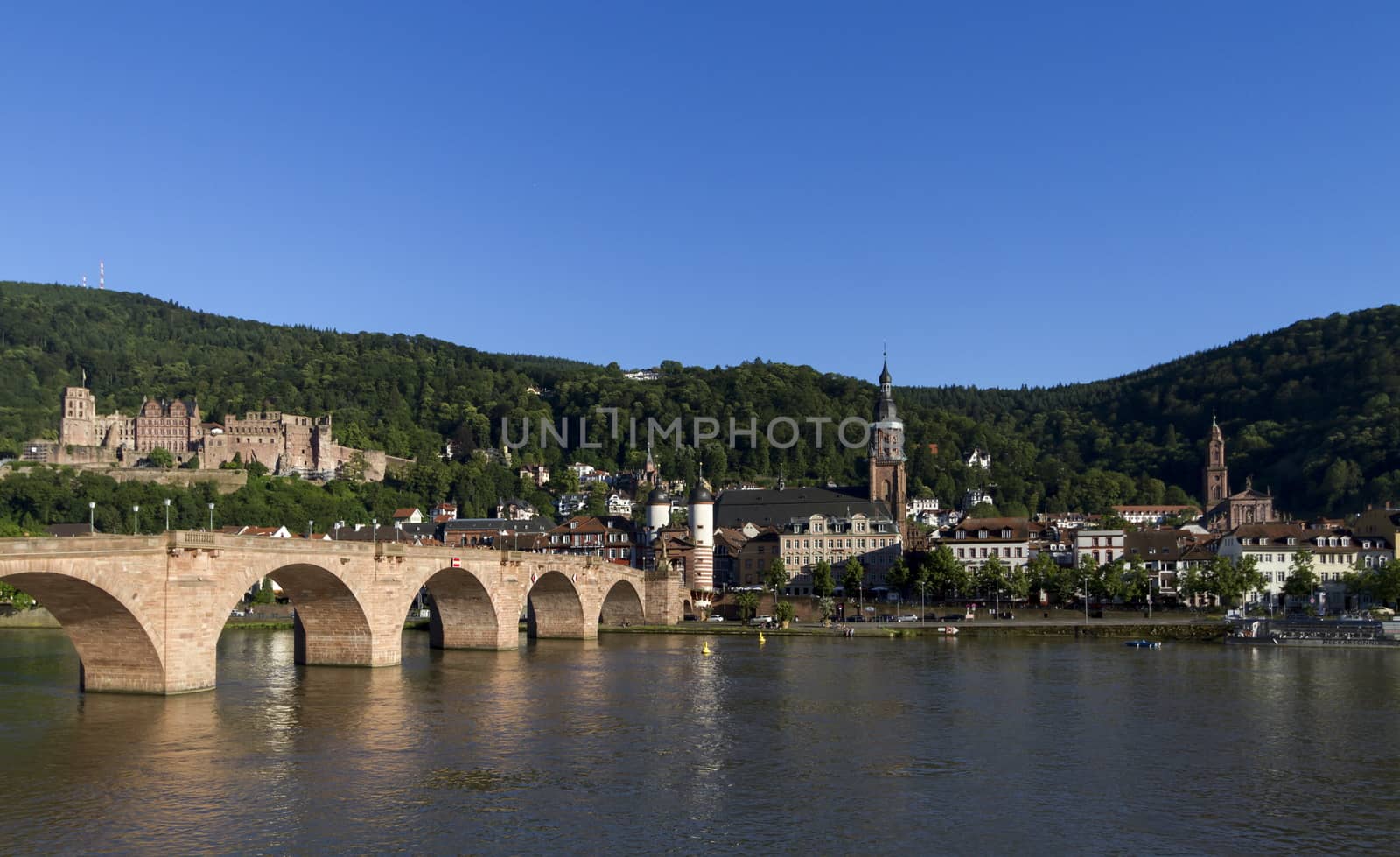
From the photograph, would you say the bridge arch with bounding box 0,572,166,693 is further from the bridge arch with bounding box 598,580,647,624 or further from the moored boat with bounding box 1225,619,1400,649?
the moored boat with bounding box 1225,619,1400,649

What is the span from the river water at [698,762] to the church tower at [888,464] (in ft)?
291

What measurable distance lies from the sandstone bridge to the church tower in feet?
239

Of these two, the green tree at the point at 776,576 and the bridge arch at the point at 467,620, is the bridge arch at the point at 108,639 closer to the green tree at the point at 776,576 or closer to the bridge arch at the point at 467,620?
the bridge arch at the point at 467,620

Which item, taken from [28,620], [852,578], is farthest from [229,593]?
[852,578]

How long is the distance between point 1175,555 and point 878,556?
30404 millimetres

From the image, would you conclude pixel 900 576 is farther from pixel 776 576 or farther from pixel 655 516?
pixel 655 516

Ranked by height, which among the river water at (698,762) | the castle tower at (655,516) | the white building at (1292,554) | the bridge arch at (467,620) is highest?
the castle tower at (655,516)

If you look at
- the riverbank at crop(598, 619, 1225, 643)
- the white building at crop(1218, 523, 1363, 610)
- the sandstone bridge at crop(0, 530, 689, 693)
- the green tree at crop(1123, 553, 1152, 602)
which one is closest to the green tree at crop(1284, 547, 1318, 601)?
the white building at crop(1218, 523, 1363, 610)

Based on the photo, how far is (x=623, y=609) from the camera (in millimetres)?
121125

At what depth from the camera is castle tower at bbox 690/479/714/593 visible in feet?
466

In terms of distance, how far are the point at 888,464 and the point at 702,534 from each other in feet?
→ 95.2

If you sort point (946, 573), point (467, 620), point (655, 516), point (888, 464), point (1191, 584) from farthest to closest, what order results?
point (888, 464) < point (655, 516) < point (946, 573) < point (1191, 584) < point (467, 620)

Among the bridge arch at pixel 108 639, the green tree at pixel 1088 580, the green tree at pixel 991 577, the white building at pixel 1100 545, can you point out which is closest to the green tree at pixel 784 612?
the green tree at pixel 991 577

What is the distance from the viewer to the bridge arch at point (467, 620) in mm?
82562
